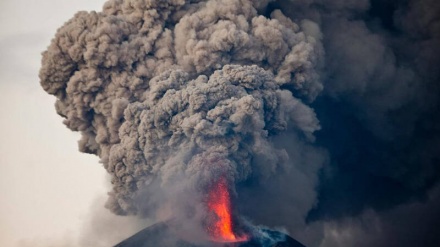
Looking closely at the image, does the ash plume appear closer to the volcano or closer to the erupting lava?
the erupting lava

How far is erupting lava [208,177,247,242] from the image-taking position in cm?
2820

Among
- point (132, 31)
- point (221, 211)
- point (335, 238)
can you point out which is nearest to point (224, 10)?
point (132, 31)

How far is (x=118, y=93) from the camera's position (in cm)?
3041

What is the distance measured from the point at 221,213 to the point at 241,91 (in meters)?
5.11

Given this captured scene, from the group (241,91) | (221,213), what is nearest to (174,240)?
(221,213)

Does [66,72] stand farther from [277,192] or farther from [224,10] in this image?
[277,192]

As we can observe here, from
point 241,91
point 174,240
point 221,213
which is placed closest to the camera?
point 241,91

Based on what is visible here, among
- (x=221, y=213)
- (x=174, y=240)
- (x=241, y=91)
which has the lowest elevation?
(x=174, y=240)

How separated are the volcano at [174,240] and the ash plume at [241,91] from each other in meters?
1.10

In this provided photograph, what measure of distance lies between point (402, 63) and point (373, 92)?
7.08 ft

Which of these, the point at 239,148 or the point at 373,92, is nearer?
the point at 239,148

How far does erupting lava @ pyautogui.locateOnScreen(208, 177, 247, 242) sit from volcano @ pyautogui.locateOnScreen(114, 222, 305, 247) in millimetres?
317

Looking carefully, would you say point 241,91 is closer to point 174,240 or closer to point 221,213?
point 221,213

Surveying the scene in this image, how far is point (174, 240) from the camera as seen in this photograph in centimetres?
3084
